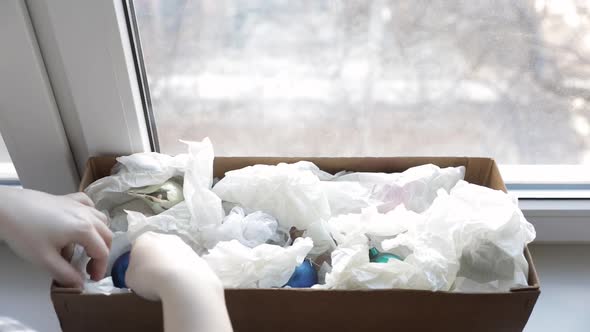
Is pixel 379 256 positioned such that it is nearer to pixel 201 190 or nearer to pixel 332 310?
pixel 332 310

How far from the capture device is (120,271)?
68 cm

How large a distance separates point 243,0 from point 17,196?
1.11 feet

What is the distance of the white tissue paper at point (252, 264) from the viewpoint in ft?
2.18

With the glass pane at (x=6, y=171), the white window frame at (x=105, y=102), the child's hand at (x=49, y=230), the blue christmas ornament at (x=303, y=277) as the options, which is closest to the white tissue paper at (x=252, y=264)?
the blue christmas ornament at (x=303, y=277)

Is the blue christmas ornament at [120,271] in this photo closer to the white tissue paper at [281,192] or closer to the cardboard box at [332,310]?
the cardboard box at [332,310]

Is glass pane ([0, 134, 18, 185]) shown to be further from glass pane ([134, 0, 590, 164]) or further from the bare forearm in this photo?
the bare forearm

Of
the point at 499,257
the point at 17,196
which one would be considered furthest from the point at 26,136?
the point at 499,257

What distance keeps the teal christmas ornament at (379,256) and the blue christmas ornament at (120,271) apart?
283mm

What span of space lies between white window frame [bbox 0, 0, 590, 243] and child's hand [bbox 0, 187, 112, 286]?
179 mm

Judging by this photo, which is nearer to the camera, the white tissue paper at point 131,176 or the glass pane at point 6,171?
the white tissue paper at point 131,176

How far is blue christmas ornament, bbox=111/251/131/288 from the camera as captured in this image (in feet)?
2.24

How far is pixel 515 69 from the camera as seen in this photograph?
2.61ft

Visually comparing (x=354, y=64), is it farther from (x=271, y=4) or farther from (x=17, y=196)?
(x=17, y=196)

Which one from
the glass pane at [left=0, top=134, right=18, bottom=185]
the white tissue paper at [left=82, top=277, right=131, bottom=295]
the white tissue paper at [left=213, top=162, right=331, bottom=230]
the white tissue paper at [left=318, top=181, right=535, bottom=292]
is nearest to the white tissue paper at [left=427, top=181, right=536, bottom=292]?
the white tissue paper at [left=318, top=181, right=535, bottom=292]
